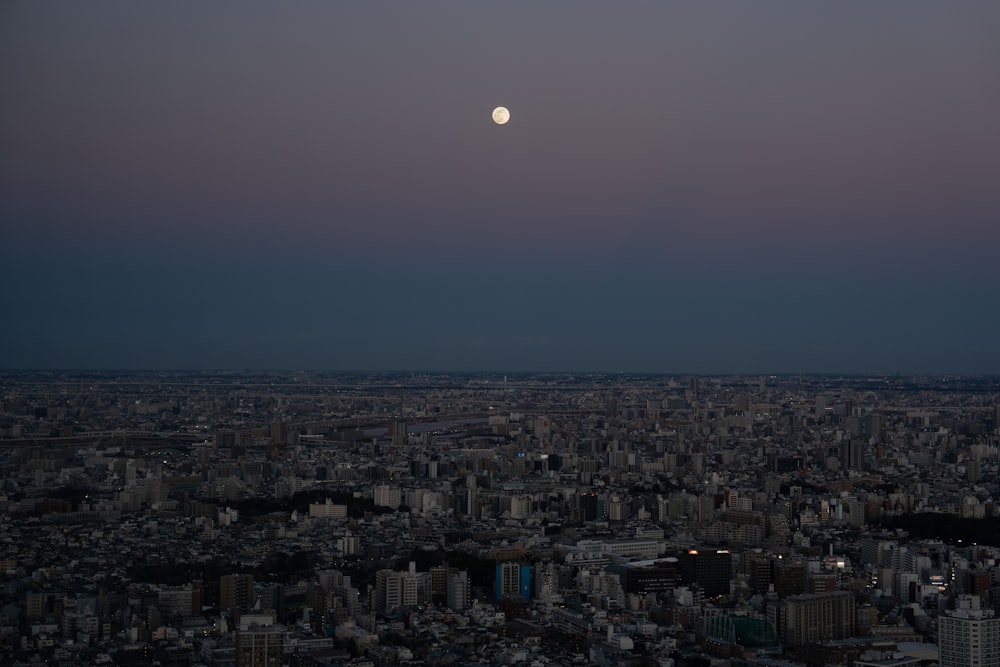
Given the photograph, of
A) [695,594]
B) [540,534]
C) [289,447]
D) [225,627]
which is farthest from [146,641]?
[289,447]

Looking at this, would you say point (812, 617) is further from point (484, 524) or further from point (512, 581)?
point (484, 524)

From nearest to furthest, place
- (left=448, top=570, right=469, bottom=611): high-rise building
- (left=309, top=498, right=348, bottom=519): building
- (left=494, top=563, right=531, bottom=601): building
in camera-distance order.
→ (left=448, top=570, right=469, bottom=611): high-rise building, (left=494, top=563, right=531, bottom=601): building, (left=309, top=498, right=348, bottom=519): building

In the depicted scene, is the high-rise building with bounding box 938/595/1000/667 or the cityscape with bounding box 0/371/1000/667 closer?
the high-rise building with bounding box 938/595/1000/667

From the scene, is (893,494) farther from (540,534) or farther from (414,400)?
(414,400)

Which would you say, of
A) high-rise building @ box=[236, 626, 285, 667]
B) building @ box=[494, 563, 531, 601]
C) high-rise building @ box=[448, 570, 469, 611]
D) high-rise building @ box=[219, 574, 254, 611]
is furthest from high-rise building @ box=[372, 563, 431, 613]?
high-rise building @ box=[236, 626, 285, 667]

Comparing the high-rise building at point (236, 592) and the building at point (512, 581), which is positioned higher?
the high-rise building at point (236, 592)

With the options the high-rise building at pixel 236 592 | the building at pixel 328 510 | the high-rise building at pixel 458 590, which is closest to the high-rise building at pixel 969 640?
the high-rise building at pixel 458 590

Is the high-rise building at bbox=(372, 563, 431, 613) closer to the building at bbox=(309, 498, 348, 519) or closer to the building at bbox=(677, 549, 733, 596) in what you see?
the building at bbox=(677, 549, 733, 596)

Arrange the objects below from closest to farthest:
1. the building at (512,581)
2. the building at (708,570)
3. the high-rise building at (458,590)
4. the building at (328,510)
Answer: the high-rise building at (458,590)
the building at (512,581)
the building at (708,570)
the building at (328,510)

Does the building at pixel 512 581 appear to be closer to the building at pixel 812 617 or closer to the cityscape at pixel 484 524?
the cityscape at pixel 484 524
